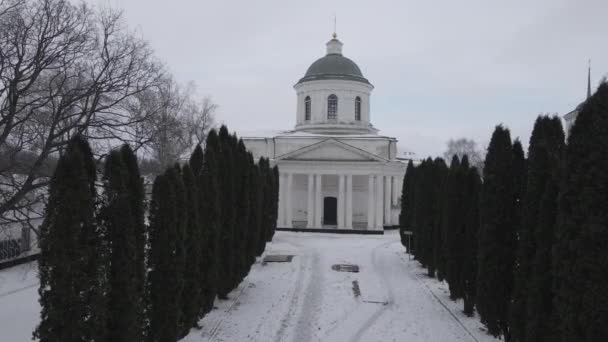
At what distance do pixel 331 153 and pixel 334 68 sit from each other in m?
8.12

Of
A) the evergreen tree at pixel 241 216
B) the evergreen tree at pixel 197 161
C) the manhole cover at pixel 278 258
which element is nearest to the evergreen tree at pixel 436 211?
the manhole cover at pixel 278 258

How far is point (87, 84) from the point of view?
12.9m

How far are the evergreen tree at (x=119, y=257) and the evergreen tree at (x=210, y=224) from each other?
171 inches

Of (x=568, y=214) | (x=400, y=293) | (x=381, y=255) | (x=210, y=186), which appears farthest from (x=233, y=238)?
(x=381, y=255)

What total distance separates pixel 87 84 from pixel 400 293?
11.9 meters

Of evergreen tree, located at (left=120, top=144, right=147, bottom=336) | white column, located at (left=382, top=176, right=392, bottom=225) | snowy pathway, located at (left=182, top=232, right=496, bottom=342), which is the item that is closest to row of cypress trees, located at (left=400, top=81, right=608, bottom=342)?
snowy pathway, located at (left=182, top=232, right=496, bottom=342)

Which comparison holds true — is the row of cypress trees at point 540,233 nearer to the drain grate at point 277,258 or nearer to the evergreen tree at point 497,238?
the evergreen tree at point 497,238

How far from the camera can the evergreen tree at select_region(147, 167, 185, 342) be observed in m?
→ 9.55

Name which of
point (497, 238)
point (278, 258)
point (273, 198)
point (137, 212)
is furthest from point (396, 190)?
point (137, 212)

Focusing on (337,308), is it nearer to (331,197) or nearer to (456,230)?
(456,230)

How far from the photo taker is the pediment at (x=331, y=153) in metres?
34.6

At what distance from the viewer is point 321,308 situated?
14180 millimetres

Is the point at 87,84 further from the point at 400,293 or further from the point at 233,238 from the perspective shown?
the point at 400,293

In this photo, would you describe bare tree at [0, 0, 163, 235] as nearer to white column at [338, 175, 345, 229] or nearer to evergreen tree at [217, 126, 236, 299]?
evergreen tree at [217, 126, 236, 299]
